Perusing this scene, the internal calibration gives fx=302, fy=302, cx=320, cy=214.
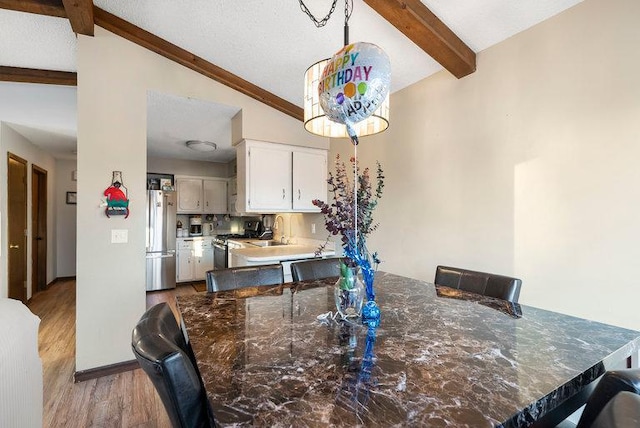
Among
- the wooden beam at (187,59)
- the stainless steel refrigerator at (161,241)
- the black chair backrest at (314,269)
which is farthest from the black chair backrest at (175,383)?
the stainless steel refrigerator at (161,241)

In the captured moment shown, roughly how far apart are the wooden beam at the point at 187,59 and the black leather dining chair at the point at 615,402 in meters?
3.24

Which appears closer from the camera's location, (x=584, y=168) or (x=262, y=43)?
(x=584, y=168)

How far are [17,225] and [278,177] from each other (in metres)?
3.77

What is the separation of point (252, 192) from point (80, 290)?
5.74ft

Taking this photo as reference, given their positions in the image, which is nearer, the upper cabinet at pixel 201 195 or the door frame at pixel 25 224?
the door frame at pixel 25 224

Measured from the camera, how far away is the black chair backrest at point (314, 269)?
205 cm

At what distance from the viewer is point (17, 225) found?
4.16 m

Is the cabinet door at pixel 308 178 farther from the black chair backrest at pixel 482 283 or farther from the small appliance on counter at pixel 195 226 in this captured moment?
the small appliance on counter at pixel 195 226

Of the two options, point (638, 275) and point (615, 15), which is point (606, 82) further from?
point (638, 275)

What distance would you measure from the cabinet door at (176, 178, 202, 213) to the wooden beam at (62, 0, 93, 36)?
356 centimetres

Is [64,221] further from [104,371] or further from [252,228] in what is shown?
[104,371]

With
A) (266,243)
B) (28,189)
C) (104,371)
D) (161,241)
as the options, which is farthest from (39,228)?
(104,371)

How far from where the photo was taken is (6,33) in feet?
7.69

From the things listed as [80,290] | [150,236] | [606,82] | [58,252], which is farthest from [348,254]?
[58,252]
